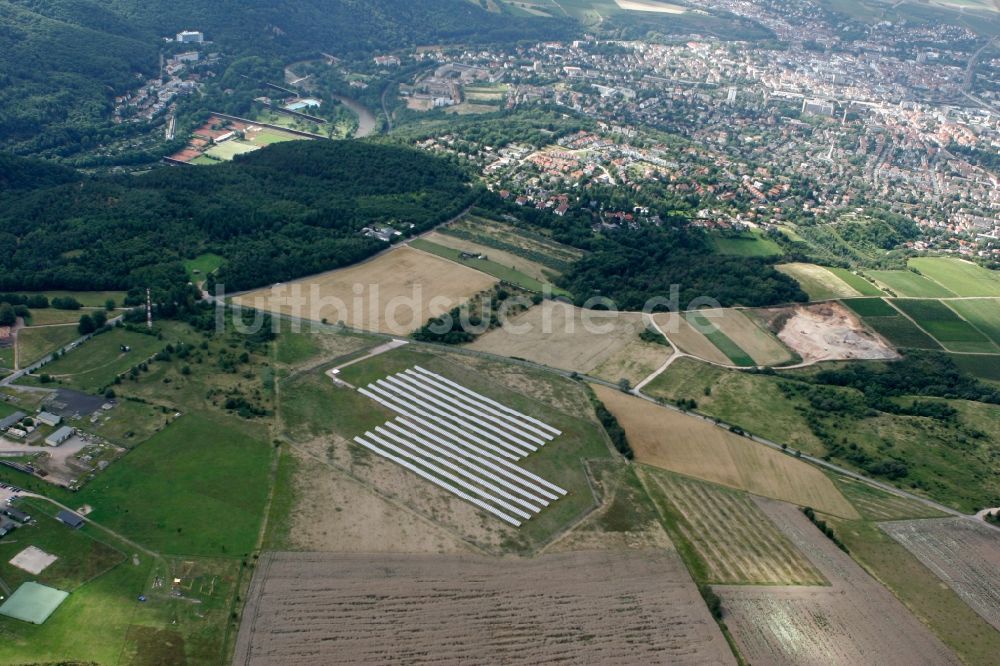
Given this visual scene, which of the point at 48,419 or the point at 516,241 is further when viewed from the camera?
the point at 516,241

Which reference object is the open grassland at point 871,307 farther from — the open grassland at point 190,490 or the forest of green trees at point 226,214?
the open grassland at point 190,490

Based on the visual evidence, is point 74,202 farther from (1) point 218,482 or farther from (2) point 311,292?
(1) point 218,482

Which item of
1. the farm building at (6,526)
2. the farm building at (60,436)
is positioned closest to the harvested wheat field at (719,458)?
the farm building at (60,436)

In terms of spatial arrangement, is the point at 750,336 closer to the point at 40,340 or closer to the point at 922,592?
the point at 922,592

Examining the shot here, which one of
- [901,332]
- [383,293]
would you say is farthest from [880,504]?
[383,293]

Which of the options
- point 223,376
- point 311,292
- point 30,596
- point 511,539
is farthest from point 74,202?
point 511,539

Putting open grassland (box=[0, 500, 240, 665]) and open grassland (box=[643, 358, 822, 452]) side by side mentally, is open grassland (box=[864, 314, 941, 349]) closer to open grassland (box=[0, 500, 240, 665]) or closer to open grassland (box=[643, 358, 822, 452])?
open grassland (box=[643, 358, 822, 452])
